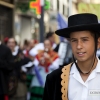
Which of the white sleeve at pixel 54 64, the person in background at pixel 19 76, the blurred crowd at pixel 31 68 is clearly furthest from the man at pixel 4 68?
the white sleeve at pixel 54 64

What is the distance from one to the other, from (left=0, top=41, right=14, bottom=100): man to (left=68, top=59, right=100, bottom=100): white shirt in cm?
335

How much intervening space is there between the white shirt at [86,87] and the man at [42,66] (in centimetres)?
466

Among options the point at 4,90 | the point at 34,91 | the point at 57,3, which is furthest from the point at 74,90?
the point at 57,3

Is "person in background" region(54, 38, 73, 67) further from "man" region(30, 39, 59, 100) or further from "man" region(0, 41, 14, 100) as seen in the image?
"man" region(0, 41, 14, 100)

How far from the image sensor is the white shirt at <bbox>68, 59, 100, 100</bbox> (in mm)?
2996

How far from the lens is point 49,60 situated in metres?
7.88

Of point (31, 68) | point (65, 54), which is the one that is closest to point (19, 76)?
point (31, 68)

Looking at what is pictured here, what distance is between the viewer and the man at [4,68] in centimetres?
632

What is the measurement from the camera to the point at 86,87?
119 inches

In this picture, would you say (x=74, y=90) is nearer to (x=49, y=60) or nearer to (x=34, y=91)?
(x=49, y=60)

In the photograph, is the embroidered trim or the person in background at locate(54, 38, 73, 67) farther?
the person in background at locate(54, 38, 73, 67)

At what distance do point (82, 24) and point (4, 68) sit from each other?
352 centimetres

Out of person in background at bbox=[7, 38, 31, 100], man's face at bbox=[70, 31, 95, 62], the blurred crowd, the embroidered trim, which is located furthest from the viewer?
person in background at bbox=[7, 38, 31, 100]

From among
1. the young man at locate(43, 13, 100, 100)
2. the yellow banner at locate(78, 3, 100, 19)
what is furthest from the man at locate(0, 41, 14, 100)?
the young man at locate(43, 13, 100, 100)
